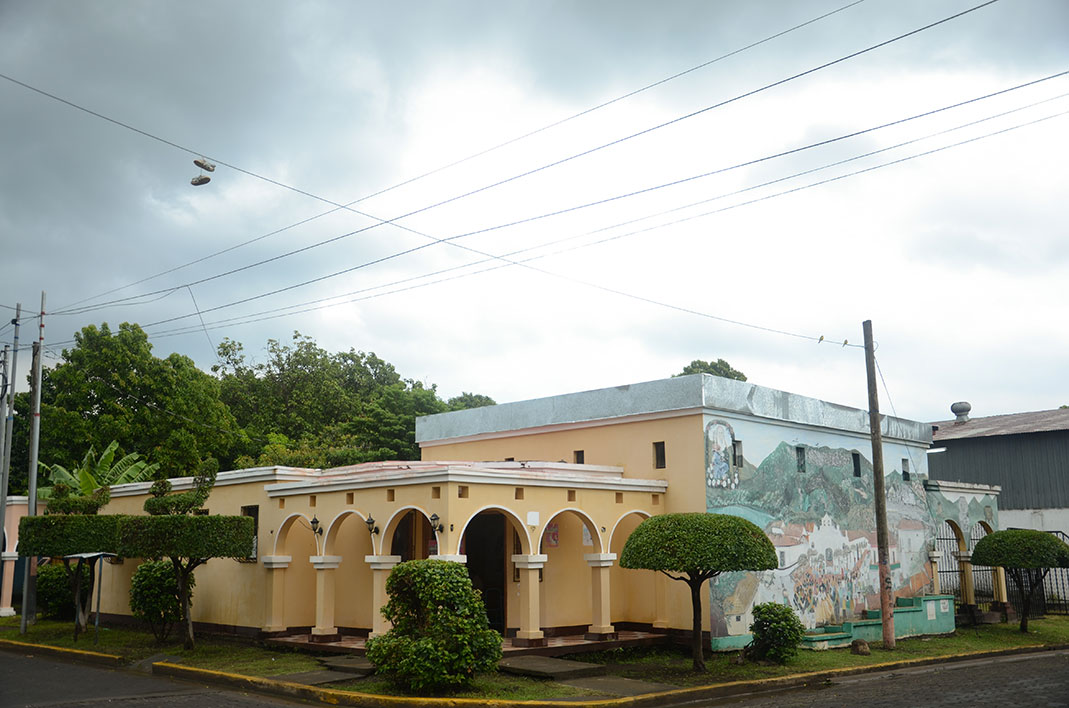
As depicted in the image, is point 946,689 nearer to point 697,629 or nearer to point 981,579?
point 697,629

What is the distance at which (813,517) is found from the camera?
71.6ft

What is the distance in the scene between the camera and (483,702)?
42.6 feet

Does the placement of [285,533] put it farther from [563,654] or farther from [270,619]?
[563,654]

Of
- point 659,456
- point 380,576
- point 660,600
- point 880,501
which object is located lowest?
point 660,600

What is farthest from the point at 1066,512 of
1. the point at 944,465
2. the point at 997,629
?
the point at 997,629

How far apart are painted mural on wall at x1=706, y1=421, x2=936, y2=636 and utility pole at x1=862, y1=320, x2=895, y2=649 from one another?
194cm

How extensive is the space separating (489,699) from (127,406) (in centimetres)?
2955

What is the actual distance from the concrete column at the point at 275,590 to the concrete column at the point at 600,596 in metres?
6.52

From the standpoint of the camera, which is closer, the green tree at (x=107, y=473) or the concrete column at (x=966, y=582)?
the concrete column at (x=966, y=582)

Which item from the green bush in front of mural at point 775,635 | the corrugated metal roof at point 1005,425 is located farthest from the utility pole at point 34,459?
the corrugated metal roof at point 1005,425

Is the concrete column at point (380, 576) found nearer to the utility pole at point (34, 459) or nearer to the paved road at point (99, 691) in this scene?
the paved road at point (99, 691)

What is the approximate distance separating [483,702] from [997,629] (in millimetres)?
17601

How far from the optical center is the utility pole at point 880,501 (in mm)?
19375

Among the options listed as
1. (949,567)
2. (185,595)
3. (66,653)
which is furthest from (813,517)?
(66,653)
